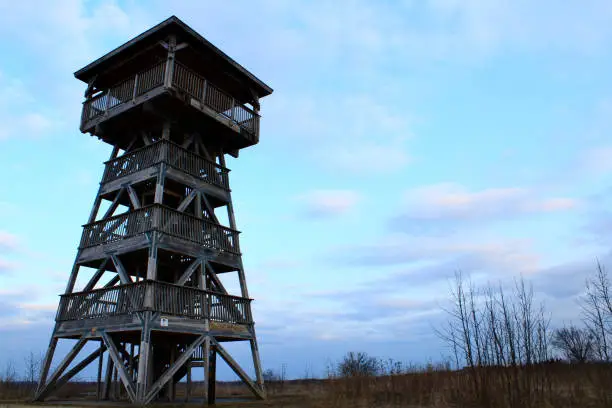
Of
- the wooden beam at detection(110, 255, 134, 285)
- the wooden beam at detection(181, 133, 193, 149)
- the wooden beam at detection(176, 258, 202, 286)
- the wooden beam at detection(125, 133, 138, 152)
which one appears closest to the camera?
the wooden beam at detection(110, 255, 134, 285)

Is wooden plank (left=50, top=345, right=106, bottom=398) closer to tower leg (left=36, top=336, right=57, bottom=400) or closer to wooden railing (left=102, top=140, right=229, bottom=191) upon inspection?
tower leg (left=36, top=336, right=57, bottom=400)

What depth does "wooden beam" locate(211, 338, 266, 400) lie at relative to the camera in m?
17.2

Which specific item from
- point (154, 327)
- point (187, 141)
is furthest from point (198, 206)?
point (154, 327)

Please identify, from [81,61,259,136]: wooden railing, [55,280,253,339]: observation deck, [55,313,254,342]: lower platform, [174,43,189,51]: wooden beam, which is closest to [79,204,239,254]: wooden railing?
[55,280,253,339]: observation deck

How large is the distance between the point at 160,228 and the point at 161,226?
0.10 m

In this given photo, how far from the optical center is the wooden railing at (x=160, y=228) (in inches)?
674

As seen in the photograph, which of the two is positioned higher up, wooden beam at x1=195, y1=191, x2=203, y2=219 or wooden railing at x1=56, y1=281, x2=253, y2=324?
wooden beam at x1=195, y1=191, x2=203, y2=219

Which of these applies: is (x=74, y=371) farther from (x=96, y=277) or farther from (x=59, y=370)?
(x=96, y=277)

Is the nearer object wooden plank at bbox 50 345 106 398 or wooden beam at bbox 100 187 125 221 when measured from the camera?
wooden plank at bbox 50 345 106 398

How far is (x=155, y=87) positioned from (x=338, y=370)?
12257mm

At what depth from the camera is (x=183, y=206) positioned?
Answer: 18344 mm

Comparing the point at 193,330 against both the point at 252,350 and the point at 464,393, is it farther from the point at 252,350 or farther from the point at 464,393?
the point at 464,393

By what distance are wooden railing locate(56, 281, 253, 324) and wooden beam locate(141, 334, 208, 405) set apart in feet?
2.90

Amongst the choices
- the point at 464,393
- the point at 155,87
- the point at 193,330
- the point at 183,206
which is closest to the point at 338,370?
the point at 464,393
